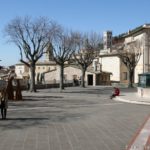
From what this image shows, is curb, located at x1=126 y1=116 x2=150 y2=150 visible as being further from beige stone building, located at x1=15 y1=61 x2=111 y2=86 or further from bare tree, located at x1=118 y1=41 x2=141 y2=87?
beige stone building, located at x1=15 y1=61 x2=111 y2=86

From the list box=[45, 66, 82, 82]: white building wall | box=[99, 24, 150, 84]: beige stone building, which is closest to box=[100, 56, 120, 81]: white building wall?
box=[99, 24, 150, 84]: beige stone building

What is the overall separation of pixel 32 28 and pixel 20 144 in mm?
45635

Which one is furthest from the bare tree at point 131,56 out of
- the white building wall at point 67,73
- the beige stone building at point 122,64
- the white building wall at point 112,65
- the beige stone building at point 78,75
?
the white building wall at point 112,65

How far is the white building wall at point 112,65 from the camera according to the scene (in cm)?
10894

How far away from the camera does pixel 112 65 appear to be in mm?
111000

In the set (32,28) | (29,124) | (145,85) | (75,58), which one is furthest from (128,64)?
(29,124)

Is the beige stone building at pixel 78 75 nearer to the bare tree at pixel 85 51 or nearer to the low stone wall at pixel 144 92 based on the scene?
the bare tree at pixel 85 51

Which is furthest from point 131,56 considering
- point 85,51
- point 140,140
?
point 140,140

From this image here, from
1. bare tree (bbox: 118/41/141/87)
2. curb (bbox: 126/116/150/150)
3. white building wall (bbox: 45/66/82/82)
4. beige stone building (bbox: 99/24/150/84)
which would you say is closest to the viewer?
curb (bbox: 126/116/150/150)

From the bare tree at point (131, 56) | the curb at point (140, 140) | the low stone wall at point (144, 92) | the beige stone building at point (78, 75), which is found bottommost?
the curb at point (140, 140)

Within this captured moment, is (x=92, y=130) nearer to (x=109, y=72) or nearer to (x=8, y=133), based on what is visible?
(x=8, y=133)

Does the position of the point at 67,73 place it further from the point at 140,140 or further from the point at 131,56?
the point at 140,140

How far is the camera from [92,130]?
14977 mm

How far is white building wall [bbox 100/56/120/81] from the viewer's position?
4289 inches
